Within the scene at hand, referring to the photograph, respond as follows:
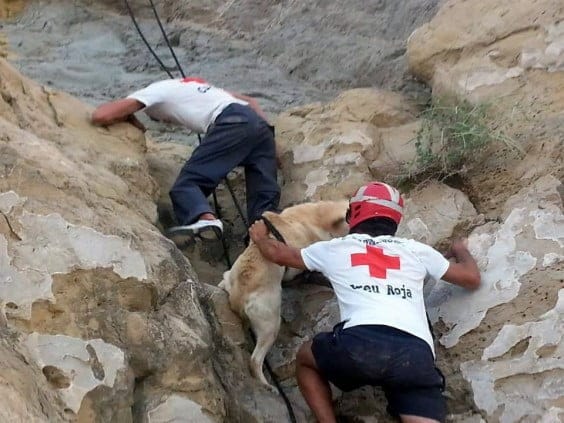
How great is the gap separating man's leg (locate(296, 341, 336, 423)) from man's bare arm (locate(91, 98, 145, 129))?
223 centimetres

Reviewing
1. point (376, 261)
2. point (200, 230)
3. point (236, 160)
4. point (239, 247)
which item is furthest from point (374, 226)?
point (236, 160)

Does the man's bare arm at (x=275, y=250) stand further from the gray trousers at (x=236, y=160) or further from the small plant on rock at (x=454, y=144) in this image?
the small plant on rock at (x=454, y=144)

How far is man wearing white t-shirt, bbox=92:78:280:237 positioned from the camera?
5.77 meters

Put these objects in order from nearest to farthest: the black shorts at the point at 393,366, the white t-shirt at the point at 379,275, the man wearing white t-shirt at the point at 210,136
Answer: the black shorts at the point at 393,366, the white t-shirt at the point at 379,275, the man wearing white t-shirt at the point at 210,136

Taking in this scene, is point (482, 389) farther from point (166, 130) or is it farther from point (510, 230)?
point (166, 130)

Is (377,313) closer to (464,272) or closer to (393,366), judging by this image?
(393,366)

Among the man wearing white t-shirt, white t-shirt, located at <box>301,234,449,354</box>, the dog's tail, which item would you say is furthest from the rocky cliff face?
white t-shirt, located at <box>301,234,449,354</box>

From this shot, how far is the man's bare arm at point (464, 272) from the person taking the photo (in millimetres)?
4504

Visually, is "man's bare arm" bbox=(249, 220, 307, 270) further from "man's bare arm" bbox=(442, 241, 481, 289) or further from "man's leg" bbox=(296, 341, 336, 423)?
"man's bare arm" bbox=(442, 241, 481, 289)

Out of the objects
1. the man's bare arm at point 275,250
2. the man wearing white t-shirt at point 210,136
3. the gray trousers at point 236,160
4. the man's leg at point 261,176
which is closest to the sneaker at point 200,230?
the man wearing white t-shirt at point 210,136

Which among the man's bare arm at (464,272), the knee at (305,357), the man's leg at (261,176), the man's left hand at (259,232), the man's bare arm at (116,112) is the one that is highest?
the man's left hand at (259,232)

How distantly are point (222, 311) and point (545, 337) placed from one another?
60.5 inches

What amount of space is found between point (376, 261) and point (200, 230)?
1.44m

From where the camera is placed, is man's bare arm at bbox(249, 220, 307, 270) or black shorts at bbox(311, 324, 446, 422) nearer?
black shorts at bbox(311, 324, 446, 422)
